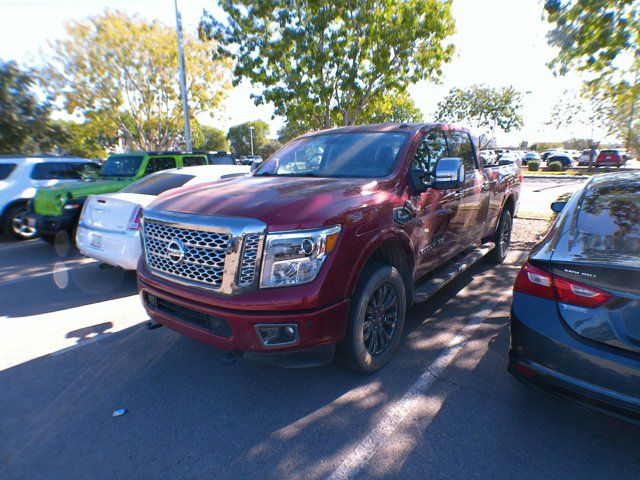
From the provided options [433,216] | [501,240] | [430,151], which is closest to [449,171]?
[433,216]

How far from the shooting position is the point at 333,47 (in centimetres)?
1171

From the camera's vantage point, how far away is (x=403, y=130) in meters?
3.77

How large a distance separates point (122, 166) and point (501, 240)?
7438mm

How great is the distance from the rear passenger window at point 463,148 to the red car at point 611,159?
114 ft

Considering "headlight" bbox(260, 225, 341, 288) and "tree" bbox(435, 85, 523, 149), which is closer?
"headlight" bbox(260, 225, 341, 288)

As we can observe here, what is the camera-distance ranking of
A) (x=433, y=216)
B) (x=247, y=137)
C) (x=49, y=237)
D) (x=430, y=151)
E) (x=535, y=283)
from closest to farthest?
(x=535, y=283), (x=433, y=216), (x=430, y=151), (x=49, y=237), (x=247, y=137)

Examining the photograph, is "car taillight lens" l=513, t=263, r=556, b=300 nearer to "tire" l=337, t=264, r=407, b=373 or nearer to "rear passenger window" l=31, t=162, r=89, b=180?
"tire" l=337, t=264, r=407, b=373

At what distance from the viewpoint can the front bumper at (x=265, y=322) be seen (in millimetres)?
2408

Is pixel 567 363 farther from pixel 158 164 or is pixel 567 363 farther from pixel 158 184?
pixel 158 164

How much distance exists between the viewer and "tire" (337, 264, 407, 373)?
2.74m

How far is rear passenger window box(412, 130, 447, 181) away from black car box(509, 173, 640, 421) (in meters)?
1.42

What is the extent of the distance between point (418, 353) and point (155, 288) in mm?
2280

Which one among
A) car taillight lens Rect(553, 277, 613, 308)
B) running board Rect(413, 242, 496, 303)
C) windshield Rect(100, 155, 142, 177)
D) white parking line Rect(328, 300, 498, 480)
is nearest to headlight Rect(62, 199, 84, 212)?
windshield Rect(100, 155, 142, 177)

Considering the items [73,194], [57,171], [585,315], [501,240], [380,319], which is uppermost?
[585,315]
